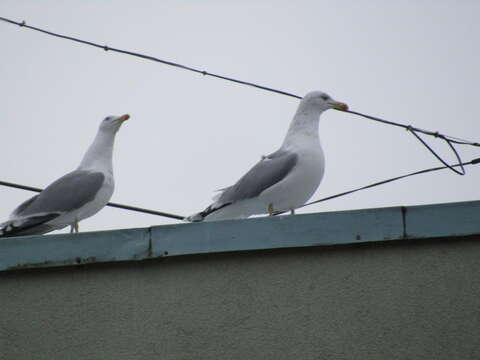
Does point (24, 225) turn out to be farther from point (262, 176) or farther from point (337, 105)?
point (337, 105)

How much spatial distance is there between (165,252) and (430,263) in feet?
3.40

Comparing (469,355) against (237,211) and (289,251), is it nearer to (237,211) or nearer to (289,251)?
(289,251)

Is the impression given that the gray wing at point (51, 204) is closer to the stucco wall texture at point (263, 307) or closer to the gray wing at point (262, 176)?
the gray wing at point (262, 176)

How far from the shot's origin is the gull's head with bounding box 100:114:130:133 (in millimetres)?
5980

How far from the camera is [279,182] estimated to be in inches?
201

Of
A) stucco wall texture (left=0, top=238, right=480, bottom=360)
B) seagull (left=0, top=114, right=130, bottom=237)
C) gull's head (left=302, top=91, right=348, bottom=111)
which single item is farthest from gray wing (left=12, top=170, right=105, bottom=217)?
stucco wall texture (left=0, top=238, right=480, bottom=360)

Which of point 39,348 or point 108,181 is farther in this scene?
point 108,181

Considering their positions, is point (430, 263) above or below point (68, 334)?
above

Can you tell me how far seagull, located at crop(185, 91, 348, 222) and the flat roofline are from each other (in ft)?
6.56

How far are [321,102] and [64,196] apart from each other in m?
1.99

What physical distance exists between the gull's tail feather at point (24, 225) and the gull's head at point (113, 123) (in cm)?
103

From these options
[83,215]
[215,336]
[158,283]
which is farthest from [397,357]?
[83,215]

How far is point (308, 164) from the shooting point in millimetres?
5105

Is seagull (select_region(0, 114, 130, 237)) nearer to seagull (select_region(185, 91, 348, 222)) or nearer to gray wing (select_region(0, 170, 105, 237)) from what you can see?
gray wing (select_region(0, 170, 105, 237))
